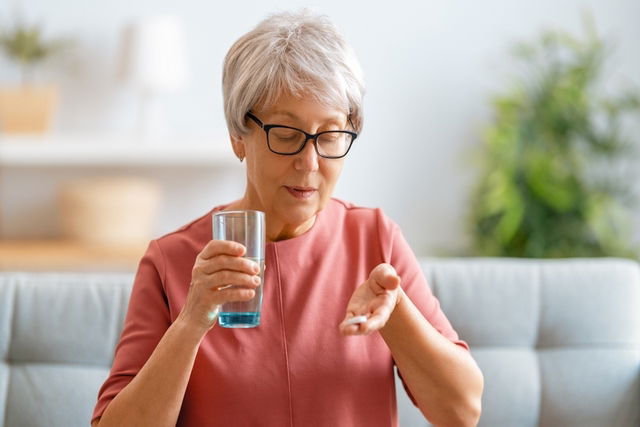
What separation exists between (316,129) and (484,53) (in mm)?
2838

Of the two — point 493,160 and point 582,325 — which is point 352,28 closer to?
point 493,160

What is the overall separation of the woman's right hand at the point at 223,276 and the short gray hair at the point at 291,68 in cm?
31

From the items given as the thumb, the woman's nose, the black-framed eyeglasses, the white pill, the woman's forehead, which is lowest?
the white pill

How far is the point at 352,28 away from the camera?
161 inches

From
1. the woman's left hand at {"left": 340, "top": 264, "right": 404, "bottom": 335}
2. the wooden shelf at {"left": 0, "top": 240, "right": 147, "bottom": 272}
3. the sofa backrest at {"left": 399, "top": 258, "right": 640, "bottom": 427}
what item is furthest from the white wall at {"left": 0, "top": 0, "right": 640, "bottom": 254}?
the woman's left hand at {"left": 340, "top": 264, "right": 404, "bottom": 335}

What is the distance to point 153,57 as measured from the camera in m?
3.80

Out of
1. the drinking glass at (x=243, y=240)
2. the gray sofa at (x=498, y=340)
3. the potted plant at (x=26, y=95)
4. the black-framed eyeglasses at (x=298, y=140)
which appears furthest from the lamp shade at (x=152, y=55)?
the drinking glass at (x=243, y=240)

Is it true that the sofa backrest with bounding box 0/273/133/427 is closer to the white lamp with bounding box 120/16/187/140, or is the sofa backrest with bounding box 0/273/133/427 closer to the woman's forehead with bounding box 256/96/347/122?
the woman's forehead with bounding box 256/96/347/122

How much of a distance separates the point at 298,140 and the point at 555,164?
261 cm

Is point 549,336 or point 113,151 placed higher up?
point 113,151

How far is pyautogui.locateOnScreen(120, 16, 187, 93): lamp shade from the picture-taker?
3.80 meters

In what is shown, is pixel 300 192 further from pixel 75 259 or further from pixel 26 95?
pixel 26 95

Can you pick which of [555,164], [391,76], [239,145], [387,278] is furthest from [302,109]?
[391,76]

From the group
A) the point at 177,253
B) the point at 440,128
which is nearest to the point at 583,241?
the point at 440,128
